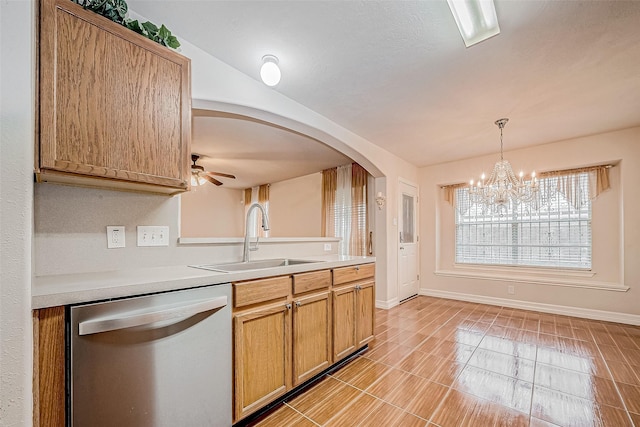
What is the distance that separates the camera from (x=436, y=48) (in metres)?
1.93

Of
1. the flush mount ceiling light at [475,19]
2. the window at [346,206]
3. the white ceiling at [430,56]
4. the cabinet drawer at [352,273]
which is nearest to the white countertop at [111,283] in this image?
the cabinet drawer at [352,273]

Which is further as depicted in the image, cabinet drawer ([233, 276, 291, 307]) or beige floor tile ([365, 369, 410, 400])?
beige floor tile ([365, 369, 410, 400])

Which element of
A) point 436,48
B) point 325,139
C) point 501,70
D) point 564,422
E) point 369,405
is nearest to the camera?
point 564,422

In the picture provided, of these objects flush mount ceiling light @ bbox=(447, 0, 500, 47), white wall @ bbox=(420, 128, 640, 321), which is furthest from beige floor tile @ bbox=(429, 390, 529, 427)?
white wall @ bbox=(420, 128, 640, 321)

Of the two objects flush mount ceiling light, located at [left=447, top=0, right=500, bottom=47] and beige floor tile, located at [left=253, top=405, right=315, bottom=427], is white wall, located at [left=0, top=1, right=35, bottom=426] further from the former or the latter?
flush mount ceiling light, located at [left=447, top=0, right=500, bottom=47]

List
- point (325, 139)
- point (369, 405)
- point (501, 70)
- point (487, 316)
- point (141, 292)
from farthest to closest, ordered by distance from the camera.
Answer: point (487, 316)
point (325, 139)
point (501, 70)
point (369, 405)
point (141, 292)

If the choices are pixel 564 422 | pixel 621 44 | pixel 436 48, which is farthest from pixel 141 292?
pixel 621 44

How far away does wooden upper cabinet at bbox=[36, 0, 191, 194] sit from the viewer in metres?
1.12

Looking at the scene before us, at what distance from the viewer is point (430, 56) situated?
202 centimetres

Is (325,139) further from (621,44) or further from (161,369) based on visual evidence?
(161,369)

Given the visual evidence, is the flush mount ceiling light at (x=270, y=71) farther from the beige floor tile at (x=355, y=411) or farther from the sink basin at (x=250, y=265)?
the beige floor tile at (x=355, y=411)

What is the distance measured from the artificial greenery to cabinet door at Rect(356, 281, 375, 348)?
2.21 metres

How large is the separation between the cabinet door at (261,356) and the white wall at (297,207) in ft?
12.5

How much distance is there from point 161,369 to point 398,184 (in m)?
4.03
